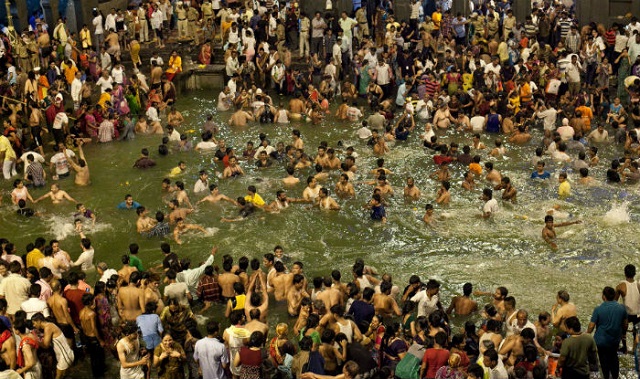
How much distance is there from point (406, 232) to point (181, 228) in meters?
4.27

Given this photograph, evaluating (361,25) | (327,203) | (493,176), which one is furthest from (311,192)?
(361,25)

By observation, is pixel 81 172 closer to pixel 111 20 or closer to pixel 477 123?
pixel 111 20

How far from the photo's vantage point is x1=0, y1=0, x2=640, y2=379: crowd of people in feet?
37.8

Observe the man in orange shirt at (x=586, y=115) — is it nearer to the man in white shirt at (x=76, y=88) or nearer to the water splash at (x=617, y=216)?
the water splash at (x=617, y=216)

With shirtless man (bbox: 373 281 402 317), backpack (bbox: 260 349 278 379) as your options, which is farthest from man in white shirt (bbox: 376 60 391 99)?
backpack (bbox: 260 349 278 379)

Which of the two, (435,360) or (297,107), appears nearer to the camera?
(435,360)

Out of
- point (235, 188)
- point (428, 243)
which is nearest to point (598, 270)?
point (428, 243)

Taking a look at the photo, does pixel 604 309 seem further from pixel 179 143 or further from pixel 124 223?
pixel 179 143

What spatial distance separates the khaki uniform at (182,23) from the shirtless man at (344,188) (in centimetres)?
1096

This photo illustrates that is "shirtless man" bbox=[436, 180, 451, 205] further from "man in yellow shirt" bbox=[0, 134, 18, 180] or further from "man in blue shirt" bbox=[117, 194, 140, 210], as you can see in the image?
"man in yellow shirt" bbox=[0, 134, 18, 180]

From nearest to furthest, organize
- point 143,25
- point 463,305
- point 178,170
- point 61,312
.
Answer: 1. point 61,312
2. point 463,305
3. point 178,170
4. point 143,25

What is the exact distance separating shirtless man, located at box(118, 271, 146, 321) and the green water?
279 cm

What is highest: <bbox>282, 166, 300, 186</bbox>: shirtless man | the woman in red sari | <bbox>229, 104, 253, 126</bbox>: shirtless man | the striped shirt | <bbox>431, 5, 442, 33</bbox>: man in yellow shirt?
<bbox>431, 5, 442, 33</bbox>: man in yellow shirt

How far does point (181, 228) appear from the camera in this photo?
16.8 m
